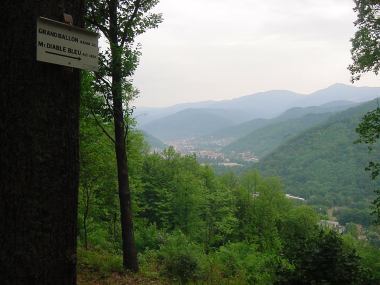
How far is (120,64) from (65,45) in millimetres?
8706

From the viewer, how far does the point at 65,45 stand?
2.71 m

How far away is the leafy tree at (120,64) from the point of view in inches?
444

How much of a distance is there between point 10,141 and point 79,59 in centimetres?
79

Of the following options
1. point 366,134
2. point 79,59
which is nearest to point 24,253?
point 79,59

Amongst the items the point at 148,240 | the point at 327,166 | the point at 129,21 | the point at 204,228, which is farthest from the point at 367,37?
the point at 327,166

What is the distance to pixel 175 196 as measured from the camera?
1474 inches

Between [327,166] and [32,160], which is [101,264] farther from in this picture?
[327,166]

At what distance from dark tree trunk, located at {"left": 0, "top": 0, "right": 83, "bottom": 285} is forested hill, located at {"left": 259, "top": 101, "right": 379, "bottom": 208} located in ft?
400

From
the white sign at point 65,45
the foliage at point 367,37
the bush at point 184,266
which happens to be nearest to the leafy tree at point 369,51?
the foliage at point 367,37

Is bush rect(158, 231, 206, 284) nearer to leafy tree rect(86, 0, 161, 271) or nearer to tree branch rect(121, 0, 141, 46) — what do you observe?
leafy tree rect(86, 0, 161, 271)

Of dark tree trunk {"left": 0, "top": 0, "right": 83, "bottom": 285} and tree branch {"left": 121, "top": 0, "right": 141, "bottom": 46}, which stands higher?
tree branch {"left": 121, "top": 0, "right": 141, "bottom": 46}

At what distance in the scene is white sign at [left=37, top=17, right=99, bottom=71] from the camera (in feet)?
8.44

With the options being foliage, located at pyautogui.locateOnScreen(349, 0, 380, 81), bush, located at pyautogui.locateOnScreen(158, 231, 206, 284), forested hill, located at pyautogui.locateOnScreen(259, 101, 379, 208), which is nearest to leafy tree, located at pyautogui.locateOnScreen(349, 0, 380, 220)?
foliage, located at pyautogui.locateOnScreen(349, 0, 380, 81)

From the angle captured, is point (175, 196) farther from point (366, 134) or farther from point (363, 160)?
point (363, 160)
